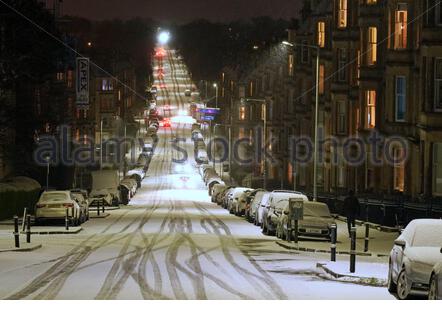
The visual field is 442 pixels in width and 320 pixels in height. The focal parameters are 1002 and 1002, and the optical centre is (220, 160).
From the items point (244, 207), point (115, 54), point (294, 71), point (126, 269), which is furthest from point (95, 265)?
point (115, 54)

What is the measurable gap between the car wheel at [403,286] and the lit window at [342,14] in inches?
1876

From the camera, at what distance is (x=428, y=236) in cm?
1902

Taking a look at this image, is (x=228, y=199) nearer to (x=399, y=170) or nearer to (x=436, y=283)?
(x=399, y=170)

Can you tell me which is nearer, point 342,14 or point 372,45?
point 372,45

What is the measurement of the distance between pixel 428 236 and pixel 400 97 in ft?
101

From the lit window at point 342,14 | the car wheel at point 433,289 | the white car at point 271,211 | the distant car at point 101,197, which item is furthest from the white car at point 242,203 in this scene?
the car wheel at point 433,289

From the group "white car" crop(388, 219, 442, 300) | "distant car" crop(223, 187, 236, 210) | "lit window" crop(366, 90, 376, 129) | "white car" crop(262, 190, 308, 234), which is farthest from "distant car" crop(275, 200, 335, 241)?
"distant car" crop(223, 187, 236, 210)

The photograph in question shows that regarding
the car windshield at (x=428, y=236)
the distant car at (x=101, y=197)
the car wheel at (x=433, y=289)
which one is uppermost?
the car windshield at (x=428, y=236)

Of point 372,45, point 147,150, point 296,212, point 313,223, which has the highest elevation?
point 372,45

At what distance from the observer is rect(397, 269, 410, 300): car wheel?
17.8 m

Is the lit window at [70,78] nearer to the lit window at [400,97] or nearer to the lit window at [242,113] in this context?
the lit window at [242,113]

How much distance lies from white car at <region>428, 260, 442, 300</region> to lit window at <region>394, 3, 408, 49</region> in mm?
33824

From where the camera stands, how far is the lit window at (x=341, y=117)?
6514 cm

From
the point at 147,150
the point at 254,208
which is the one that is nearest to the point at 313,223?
the point at 254,208
